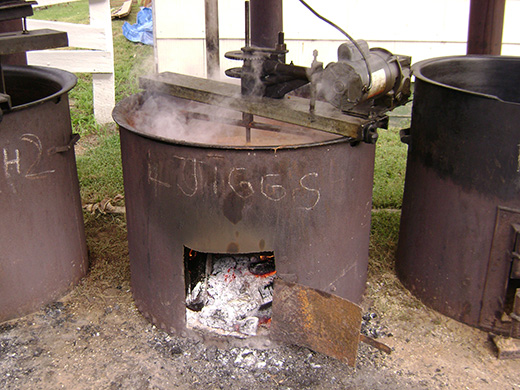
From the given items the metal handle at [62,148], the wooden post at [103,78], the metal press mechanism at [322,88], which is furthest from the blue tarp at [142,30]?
the metal press mechanism at [322,88]

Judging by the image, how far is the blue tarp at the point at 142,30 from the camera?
28.7 feet

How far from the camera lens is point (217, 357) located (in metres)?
3.09

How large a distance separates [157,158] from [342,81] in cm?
97

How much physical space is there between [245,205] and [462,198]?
126 centimetres

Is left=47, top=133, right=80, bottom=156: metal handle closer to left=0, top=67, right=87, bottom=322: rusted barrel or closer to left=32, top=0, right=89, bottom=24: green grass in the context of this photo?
left=0, top=67, right=87, bottom=322: rusted barrel

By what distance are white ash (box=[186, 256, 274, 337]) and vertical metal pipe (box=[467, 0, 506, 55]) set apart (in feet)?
7.43

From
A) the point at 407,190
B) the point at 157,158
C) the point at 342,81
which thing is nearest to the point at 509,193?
the point at 407,190

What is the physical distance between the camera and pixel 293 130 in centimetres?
316

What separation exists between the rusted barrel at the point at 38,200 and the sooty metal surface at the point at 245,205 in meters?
0.47

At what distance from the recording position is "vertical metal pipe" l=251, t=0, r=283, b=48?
10.9 ft

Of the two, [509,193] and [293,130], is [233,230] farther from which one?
[509,193]

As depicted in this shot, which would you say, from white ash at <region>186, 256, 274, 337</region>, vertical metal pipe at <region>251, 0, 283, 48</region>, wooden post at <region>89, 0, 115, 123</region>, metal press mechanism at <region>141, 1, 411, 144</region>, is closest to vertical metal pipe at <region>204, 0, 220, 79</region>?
metal press mechanism at <region>141, 1, 411, 144</region>

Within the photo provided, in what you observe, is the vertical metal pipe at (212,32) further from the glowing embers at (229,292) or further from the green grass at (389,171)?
the green grass at (389,171)

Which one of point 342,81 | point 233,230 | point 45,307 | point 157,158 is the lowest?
point 45,307
